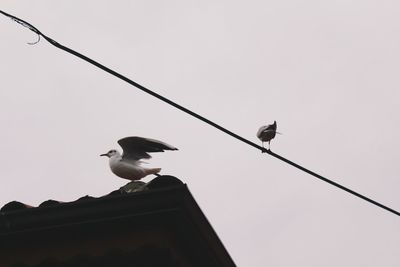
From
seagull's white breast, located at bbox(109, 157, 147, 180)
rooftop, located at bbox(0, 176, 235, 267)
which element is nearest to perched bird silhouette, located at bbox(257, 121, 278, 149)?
seagull's white breast, located at bbox(109, 157, 147, 180)

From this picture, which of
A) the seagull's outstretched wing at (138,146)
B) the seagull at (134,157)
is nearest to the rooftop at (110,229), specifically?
the seagull's outstretched wing at (138,146)

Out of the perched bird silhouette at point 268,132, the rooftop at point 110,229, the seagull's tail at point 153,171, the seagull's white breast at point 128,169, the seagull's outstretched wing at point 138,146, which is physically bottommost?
the rooftop at point 110,229

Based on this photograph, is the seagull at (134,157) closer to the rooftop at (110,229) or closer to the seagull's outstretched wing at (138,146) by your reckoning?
the seagull's outstretched wing at (138,146)

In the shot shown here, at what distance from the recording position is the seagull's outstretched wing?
5.94m

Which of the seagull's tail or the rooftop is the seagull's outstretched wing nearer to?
the seagull's tail

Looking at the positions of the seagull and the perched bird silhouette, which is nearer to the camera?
the seagull

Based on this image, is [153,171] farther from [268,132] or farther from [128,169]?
[268,132]

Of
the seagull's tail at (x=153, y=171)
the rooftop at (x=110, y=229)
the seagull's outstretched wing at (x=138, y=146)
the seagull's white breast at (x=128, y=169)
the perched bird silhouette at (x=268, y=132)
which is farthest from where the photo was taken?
the perched bird silhouette at (x=268, y=132)

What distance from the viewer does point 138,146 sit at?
6.16 m

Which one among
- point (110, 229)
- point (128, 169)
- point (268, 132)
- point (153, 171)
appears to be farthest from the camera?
point (268, 132)

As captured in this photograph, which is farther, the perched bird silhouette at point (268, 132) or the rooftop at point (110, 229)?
A: the perched bird silhouette at point (268, 132)

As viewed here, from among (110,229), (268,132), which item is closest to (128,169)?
(110,229)

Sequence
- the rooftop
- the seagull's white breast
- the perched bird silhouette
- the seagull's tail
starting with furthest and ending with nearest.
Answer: the perched bird silhouette, the seagull's white breast, the seagull's tail, the rooftop

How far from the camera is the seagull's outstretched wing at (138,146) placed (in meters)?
5.94
